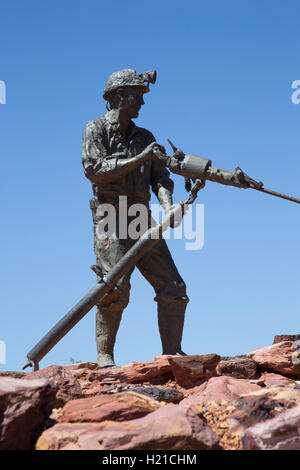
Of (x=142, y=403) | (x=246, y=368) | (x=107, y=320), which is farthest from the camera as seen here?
(x=107, y=320)

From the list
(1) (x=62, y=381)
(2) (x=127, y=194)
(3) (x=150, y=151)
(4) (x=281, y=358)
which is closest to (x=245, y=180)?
(3) (x=150, y=151)

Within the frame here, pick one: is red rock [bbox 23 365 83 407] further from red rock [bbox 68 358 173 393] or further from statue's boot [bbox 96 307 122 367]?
statue's boot [bbox 96 307 122 367]

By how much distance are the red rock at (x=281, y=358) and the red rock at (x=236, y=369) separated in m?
0.23

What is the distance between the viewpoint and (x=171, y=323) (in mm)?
9539

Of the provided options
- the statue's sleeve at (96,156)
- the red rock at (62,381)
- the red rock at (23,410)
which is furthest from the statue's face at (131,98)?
the red rock at (23,410)

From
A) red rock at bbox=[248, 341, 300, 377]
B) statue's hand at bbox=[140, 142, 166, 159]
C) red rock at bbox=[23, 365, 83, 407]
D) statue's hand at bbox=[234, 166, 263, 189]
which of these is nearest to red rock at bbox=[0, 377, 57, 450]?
red rock at bbox=[23, 365, 83, 407]

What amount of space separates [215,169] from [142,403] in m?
3.27

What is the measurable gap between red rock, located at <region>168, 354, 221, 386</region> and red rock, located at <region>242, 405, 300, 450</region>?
2.29 meters

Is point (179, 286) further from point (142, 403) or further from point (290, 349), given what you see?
point (142, 403)

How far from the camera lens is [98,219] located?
971 cm

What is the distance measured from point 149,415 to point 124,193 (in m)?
4.08

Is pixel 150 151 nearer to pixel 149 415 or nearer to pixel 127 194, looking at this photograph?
pixel 127 194

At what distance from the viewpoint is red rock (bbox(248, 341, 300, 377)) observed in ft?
28.3
